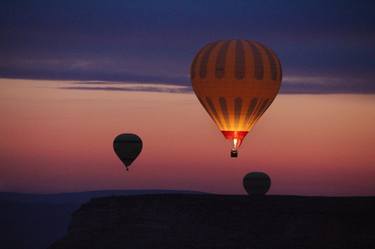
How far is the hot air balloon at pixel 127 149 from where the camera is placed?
108 m

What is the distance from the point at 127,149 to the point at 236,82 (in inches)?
654

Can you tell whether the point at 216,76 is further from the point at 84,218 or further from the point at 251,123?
the point at 84,218

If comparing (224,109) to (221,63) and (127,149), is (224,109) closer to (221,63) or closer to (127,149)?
(221,63)

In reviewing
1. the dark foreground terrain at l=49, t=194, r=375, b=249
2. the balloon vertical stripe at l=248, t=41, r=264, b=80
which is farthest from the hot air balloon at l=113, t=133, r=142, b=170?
the balloon vertical stripe at l=248, t=41, r=264, b=80

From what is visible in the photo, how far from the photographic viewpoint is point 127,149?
109 m

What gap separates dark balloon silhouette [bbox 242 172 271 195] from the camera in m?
116

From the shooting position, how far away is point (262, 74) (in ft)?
317

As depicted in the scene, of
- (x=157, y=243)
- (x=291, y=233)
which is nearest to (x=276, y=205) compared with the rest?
(x=291, y=233)

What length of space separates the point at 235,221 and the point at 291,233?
16.7 ft

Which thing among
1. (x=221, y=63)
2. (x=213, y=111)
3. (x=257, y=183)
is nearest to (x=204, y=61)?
(x=221, y=63)

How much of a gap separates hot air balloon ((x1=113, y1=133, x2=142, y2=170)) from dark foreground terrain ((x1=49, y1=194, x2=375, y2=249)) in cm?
652

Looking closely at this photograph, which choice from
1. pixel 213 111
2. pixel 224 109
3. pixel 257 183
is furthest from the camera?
pixel 257 183

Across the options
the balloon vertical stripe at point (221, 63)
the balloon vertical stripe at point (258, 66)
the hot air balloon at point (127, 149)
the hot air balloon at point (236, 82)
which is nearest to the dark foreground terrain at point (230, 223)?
the hot air balloon at point (236, 82)

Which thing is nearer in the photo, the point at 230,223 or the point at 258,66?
the point at 230,223
